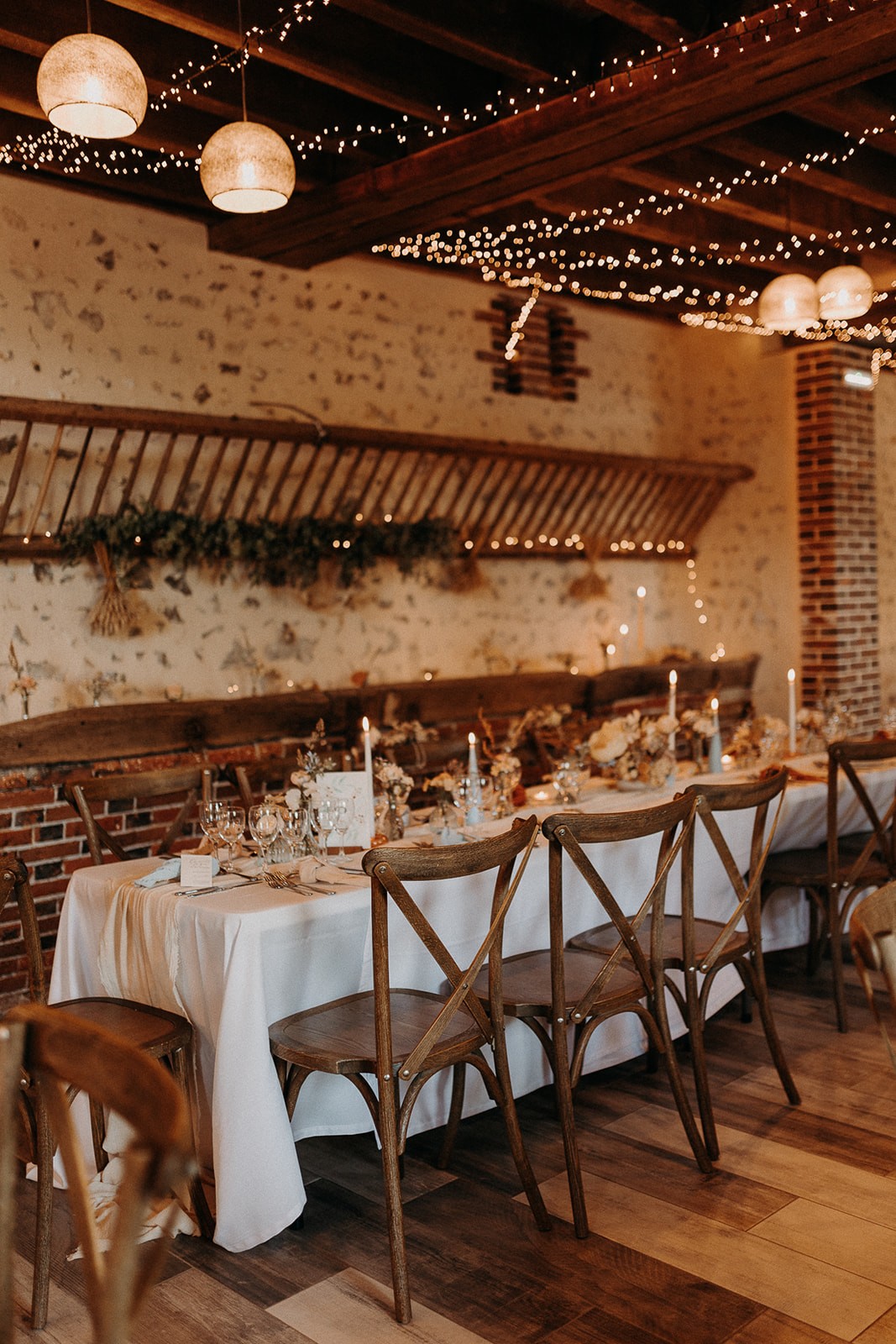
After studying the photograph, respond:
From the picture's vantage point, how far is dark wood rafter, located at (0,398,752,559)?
467 centimetres

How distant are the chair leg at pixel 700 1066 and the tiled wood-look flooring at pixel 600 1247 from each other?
0.22 ft

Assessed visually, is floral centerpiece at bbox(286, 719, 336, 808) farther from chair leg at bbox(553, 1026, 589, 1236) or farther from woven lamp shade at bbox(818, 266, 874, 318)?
woven lamp shade at bbox(818, 266, 874, 318)

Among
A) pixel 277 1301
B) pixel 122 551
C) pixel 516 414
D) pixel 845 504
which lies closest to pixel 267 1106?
pixel 277 1301

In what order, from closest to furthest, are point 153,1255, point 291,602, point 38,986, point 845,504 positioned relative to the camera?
point 153,1255 < point 38,986 < point 291,602 < point 845,504

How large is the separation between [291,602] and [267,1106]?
10.5ft

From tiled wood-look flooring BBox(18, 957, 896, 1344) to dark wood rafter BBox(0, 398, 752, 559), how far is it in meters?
2.79

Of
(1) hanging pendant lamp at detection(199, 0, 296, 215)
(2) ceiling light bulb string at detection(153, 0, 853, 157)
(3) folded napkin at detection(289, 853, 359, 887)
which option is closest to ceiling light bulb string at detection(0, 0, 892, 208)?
(2) ceiling light bulb string at detection(153, 0, 853, 157)

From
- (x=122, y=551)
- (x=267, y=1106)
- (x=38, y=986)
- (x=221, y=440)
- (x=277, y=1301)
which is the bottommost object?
(x=277, y=1301)

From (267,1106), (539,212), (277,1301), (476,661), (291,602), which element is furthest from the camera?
(476,661)

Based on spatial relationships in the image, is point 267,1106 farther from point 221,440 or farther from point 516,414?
point 516,414

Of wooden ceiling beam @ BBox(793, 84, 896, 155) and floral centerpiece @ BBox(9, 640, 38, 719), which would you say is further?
floral centerpiece @ BBox(9, 640, 38, 719)

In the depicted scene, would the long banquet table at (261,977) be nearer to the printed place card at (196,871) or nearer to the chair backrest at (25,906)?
the printed place card at (196,871)

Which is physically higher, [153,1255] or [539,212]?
[539,212]

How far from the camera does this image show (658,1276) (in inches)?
97.7
